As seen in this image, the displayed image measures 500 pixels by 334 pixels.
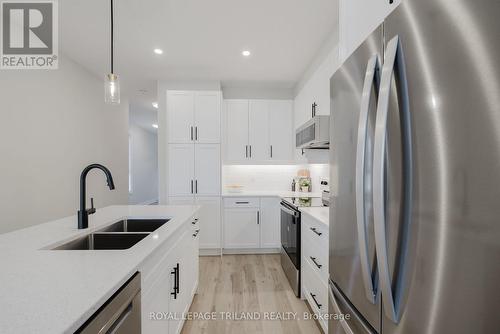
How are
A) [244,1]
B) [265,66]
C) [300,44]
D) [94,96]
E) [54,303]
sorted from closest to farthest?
[54,303]
[244,1]
[300,44]
[265,66]
[94,96]

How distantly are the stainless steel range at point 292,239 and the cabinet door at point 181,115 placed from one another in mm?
1898

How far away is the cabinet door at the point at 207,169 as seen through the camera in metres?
3.70

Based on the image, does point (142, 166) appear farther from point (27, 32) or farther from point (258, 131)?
point (27, 32)

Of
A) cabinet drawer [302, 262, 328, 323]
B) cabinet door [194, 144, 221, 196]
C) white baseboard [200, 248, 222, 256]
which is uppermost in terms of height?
cabinet door [194, 144, 221, 196]

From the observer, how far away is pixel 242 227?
3.72m

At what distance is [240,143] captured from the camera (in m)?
4.02

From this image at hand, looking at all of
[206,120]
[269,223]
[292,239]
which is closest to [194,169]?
[206,120]

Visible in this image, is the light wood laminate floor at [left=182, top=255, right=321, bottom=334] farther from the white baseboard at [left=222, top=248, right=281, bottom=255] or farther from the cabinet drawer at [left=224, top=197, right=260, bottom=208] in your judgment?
the cabinet drawer at [left=224, top=197, right=260, bottom=208]

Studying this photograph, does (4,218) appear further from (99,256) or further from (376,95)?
(376,95)

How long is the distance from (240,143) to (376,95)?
3.31 metres

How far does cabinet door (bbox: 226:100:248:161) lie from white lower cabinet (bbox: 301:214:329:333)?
6.74 feet

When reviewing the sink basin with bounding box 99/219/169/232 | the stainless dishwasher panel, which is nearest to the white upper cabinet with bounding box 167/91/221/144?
the sink basin with bounding box 99/219/169/232

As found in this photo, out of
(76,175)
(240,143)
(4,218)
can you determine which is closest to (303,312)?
(240,143)

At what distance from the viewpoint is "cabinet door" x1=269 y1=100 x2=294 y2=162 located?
4.05 m
